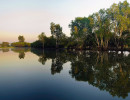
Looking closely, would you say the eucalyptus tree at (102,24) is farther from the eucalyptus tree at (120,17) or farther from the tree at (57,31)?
the tree at (57,31)

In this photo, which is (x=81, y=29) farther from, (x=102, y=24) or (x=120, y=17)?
(x=120, y=17)

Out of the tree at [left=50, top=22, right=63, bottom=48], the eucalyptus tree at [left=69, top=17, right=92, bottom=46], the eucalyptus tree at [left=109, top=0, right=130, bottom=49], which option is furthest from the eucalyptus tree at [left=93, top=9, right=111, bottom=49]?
the tree at [left=50, top=22, right=63, bottom=48]

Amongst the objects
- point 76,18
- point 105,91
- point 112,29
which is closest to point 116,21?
point 112,29

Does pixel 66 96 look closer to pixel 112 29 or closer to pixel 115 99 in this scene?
pixel 115 99

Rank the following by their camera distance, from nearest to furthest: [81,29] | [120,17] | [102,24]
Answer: [120,17], [102,24], [81,29]

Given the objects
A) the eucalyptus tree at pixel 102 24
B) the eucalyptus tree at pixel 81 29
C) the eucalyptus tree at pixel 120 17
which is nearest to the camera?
the eucalyptus tree at pixel 120 17

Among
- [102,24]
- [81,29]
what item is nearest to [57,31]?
[81,29]

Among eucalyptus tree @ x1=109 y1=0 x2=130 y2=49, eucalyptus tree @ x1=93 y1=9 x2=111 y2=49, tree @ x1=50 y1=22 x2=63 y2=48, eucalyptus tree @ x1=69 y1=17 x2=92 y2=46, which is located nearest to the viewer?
eucalyptus tree @ x1=109 y1=0 x2=130 y2=49

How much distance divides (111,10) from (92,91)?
49519mm

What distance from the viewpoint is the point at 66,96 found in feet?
20.2

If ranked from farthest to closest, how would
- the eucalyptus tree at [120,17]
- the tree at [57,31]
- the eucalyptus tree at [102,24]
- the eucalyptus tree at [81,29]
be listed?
the tree at [57,31], the eucalyptus tree at [81,29], the eucalyptus tree at [102,24], the eucalyptus tree at [120,17]

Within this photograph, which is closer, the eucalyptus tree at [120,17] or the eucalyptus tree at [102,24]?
the eucalyptus tree at [120,17]

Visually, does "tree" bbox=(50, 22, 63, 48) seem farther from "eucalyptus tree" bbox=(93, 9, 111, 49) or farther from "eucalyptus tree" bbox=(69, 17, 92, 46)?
"eucalyptus tree" bbox=(93, 9, 111, 49)

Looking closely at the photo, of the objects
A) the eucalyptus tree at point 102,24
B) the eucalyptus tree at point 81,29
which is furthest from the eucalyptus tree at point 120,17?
the eucalyptus tree at point 81,29
